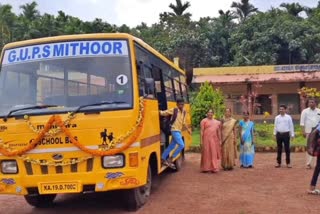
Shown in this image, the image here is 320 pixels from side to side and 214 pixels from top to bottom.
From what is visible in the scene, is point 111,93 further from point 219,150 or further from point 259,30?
point 259,30

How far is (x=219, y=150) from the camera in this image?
1148 cm

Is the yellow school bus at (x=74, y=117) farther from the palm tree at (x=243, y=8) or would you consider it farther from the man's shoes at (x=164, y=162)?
the palm tree at (x=243, y=8)

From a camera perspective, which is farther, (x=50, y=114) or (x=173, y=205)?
(x=173, y=205)

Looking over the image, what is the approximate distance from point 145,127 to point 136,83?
0.77 metres

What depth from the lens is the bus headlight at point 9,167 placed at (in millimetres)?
6699

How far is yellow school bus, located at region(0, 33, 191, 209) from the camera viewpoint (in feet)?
21.2

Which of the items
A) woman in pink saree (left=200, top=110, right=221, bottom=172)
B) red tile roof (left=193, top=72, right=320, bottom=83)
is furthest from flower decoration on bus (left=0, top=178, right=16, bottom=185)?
red tile roof (left=193, top=72, right=320, bottom=83)

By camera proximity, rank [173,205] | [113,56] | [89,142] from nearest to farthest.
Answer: [89,142] < [113,56] < [173,205]

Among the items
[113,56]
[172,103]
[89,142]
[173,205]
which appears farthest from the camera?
[172,103]

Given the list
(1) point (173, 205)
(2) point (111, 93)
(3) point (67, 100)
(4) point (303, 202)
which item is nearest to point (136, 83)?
(2) point (111, 93)

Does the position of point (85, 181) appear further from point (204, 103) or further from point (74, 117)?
point (204, 103)

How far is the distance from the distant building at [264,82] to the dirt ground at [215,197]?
18588 mm

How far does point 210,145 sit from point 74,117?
209 inches

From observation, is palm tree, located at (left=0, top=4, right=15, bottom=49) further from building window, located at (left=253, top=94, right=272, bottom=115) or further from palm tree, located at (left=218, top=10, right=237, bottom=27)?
building window, located at (left=253, top=94, right=272, bottom=115)
